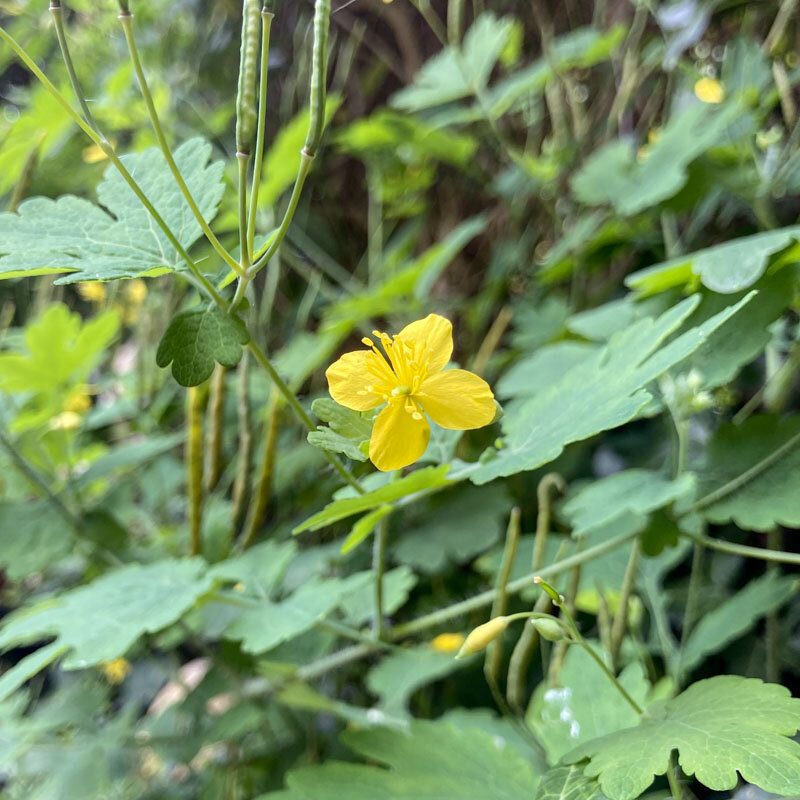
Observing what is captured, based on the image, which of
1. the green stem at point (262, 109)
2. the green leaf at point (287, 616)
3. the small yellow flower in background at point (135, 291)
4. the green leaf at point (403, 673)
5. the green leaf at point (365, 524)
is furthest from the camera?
the small yellow flower in background at point (135, 291)

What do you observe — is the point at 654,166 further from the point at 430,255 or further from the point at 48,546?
the point at 48,546

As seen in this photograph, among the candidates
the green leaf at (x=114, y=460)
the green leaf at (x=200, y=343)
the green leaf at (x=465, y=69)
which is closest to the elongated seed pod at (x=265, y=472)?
the green leaf at (x=114, y=460)

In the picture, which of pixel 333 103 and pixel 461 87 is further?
pixel 461 87

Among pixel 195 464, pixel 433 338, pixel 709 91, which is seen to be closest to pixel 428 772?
pixel 433 338

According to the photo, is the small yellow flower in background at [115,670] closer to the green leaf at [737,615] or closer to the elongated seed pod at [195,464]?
the elongated seed pod at [195,464]

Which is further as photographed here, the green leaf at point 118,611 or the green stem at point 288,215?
the green leaf at point 118,611

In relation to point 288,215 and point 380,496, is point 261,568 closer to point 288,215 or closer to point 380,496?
point 380,496

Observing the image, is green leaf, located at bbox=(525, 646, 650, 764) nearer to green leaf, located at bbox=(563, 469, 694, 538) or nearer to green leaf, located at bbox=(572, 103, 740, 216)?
green leaf, located at bbox=(563, 469, 694, 538)

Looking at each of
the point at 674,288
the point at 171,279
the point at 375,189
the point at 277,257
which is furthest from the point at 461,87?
the point at 674,288
